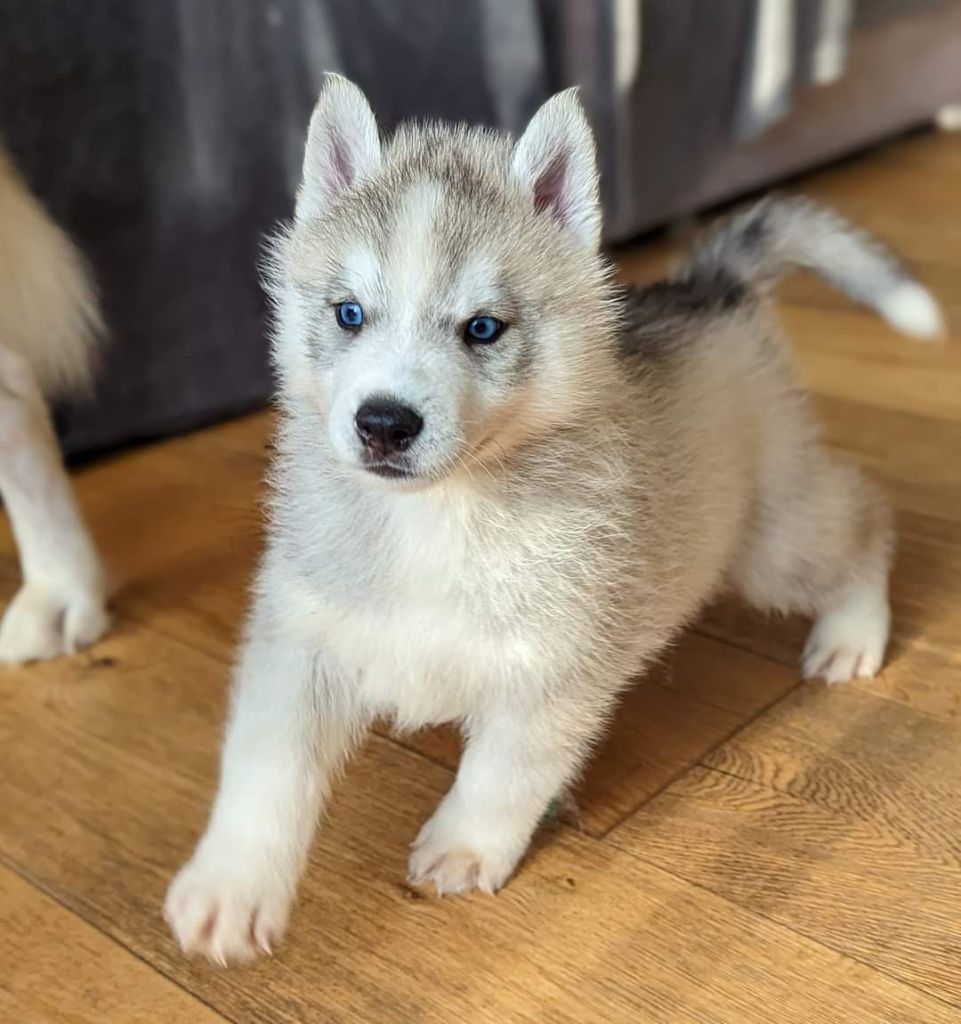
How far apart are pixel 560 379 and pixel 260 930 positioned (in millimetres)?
559

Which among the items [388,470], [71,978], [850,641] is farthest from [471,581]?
[850,641]

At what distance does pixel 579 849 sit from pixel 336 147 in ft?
2.39

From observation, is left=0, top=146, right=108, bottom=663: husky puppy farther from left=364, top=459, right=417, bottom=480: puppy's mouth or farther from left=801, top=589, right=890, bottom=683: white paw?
left=801, top=589, right=890, bottom=683: white paw

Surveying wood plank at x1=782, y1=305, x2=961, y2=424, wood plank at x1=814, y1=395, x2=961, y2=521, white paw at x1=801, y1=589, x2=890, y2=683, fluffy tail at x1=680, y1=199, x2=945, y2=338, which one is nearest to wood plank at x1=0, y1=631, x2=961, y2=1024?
white paw at x1=801, y1=589, x2=890, y2=683

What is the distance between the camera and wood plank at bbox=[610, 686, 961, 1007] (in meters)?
1.14

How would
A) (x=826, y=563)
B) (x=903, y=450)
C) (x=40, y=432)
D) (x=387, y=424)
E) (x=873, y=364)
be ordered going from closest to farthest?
(x=387, y=424) → (x=826, y=563) → (x=40, y=432) → (x=903, y=450) → (x=873, y=364)

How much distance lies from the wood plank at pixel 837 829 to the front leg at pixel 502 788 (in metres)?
0.13

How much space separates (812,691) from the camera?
1.50 m

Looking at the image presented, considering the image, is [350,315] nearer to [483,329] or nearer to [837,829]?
[483,329]

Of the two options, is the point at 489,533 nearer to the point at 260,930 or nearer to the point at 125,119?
the point at 260,930

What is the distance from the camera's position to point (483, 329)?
1058mm

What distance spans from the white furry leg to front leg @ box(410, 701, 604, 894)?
2.20ft

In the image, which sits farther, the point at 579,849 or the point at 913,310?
the point at 913,310

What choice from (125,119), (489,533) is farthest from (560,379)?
(125,119)
